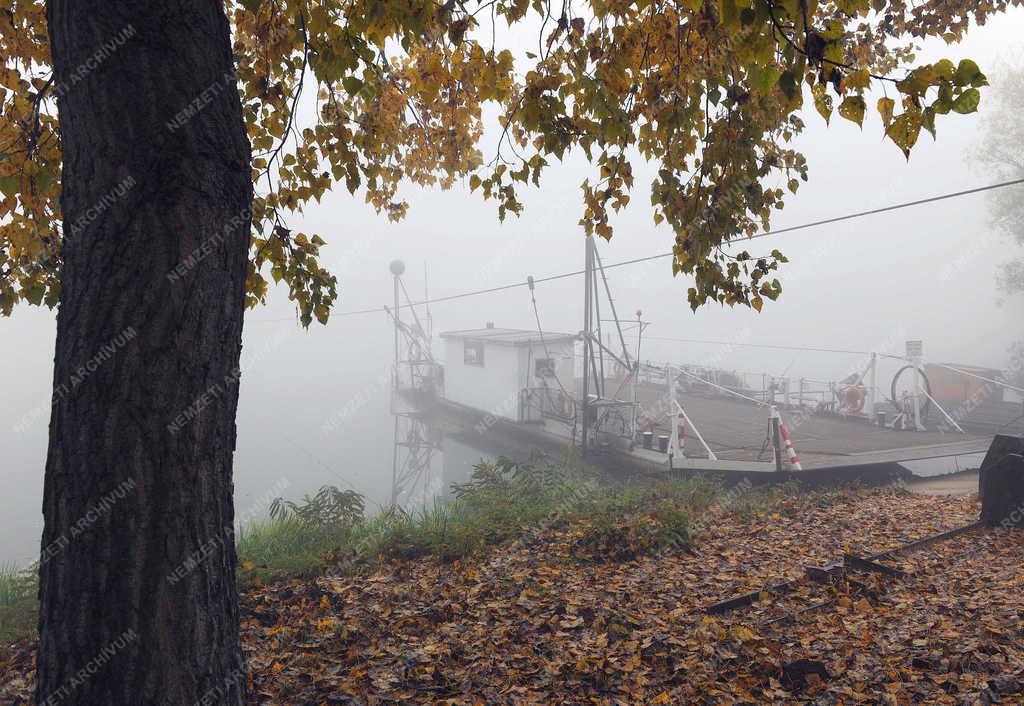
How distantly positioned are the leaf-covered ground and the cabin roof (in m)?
14.1

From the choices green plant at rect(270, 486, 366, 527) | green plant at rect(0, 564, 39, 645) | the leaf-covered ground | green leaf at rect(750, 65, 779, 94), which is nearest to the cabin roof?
green plant at rect(270, 486, 366, 527)

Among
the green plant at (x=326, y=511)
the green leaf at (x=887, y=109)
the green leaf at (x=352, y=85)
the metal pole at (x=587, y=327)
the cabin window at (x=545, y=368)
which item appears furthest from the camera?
the cabin window at (x=545, y=368)

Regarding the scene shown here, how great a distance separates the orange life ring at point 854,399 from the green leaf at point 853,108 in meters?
18.3

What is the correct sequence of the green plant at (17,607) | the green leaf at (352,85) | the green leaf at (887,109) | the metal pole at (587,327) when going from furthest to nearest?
the metal pole at (587,327), the green plant at (17,607), the green leaf at (352,85), the green leaf at (887,109)

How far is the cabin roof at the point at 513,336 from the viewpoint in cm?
2241

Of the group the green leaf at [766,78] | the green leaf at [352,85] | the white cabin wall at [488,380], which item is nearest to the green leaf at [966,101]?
the green leaf at [766,78]

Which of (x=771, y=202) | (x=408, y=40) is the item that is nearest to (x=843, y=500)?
(x=771, y=202)

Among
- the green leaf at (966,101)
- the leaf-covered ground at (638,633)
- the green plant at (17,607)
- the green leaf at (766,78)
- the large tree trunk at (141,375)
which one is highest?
the green leaf at (766,78)

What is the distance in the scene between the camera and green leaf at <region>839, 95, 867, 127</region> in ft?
7.73

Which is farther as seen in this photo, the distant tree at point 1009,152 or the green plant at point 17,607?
the distant tree at point 1009,152

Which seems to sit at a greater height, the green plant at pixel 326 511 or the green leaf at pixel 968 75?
the green leaf at pixel 968 75

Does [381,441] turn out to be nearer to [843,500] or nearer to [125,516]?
[843,500]

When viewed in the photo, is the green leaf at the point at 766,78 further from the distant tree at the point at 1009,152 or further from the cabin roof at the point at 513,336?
the distant tree at the point at 1009,152

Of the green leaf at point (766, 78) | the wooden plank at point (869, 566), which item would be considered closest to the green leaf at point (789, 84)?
the green leaf at point (766, 78)
